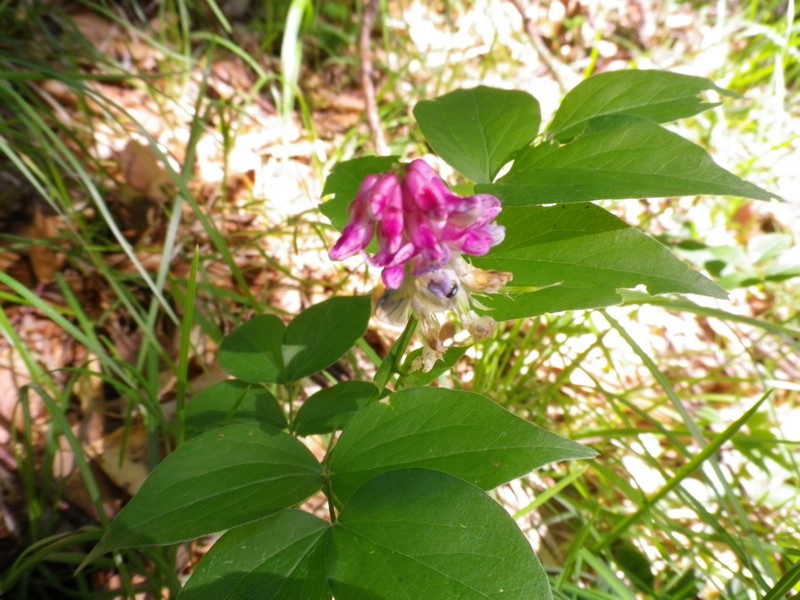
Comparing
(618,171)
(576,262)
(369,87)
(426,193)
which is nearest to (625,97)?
(618,171)

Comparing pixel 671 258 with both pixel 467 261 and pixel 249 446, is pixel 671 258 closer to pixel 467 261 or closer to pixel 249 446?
pixel 467 261

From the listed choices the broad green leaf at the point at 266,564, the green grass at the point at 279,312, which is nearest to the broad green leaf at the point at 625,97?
the green grass at the point at 279,312

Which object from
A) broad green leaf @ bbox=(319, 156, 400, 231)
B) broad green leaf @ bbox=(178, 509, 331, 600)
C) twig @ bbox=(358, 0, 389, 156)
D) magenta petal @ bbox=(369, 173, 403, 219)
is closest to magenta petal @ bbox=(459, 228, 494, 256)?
magenta petal @ bbox=(369, 173, 403, 219)

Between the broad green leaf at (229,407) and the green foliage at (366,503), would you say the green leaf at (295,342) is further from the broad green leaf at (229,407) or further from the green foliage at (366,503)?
the green foliage at (366,503)

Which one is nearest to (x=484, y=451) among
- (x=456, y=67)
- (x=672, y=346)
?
(x=672, y=346)

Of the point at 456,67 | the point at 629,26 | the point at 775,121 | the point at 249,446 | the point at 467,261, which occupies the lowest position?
the point at 249,446

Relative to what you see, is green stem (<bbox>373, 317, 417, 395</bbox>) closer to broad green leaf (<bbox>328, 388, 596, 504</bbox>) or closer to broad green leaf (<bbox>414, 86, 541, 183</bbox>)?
broad green leaf (<bbox>328, 388, 596, 504</bbox>)

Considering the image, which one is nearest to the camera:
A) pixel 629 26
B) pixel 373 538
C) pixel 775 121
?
pixel 373 538
